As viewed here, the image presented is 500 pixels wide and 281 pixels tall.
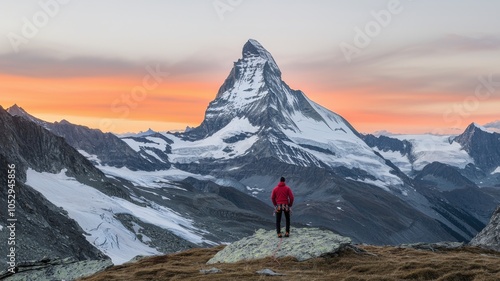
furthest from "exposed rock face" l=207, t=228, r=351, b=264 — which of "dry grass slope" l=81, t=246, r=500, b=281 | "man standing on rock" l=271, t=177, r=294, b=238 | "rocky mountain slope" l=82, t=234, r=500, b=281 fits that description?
"man standing on rock" l=271, t=177, r=294, b=238

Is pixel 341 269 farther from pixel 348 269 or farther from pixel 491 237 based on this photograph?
pixel 491 237

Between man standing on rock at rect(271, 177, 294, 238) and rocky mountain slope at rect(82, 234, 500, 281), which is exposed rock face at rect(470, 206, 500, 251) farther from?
man standing on rock at rect(271, 177, 294, 238)

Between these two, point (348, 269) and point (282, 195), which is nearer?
point (348, 269)

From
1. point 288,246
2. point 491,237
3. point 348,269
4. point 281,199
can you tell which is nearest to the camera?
point 348,269

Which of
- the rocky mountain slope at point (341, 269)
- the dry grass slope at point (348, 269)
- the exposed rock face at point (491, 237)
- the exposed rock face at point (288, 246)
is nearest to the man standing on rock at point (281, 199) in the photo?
the exposed rock face at point (288, 246)

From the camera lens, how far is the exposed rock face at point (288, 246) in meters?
42.6

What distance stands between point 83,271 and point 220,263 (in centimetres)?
1194

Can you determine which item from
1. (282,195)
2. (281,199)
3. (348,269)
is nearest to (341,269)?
(348,269)

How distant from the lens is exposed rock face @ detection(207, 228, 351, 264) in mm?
42594

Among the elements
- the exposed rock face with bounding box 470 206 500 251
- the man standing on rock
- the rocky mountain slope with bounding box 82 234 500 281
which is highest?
the man standing on rock

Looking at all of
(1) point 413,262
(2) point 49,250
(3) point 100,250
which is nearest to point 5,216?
(2) point 49,250

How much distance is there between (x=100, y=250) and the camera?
173 meters

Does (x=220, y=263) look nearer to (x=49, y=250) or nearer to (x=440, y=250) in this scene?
(x=440, y=250)

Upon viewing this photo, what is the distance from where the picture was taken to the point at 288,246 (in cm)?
4425
